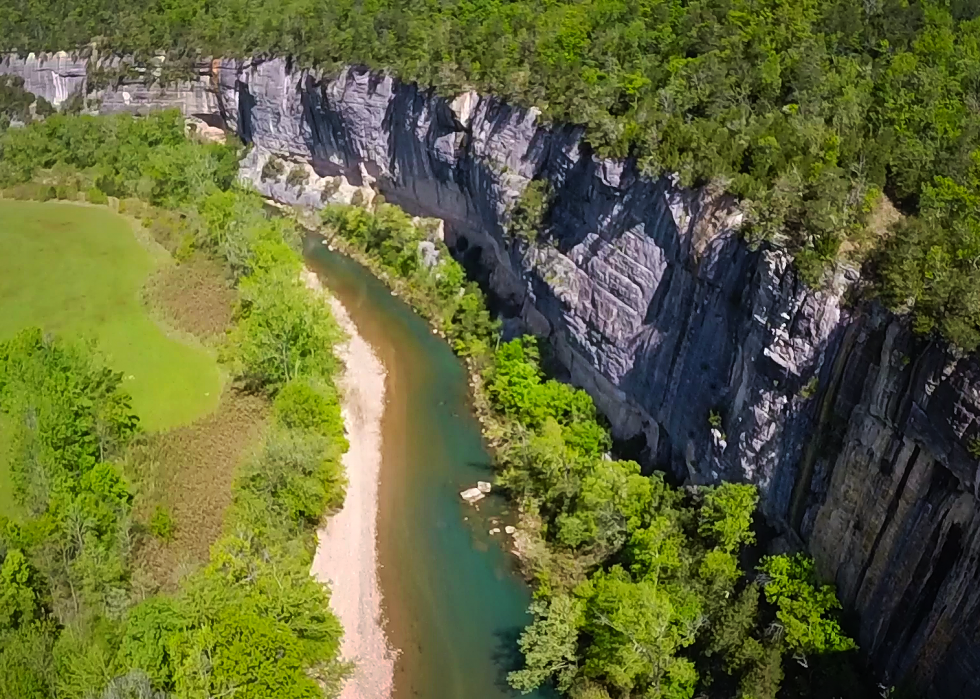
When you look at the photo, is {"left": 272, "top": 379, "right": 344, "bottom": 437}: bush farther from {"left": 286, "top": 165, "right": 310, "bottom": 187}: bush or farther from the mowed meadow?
{"left": 286, "top": 165, "right": 310, "bottom": 187}: bush

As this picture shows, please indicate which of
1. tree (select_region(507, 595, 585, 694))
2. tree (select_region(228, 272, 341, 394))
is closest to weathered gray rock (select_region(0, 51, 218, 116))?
tree (select_region(228, 272, 341, 394))

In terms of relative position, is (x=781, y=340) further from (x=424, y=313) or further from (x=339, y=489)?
→ (x=424, y=313)

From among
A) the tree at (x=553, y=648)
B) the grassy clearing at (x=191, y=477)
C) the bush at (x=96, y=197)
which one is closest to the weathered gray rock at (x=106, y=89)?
the bush at (x=96, y=197)

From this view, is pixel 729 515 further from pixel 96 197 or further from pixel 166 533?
pixel 96 197

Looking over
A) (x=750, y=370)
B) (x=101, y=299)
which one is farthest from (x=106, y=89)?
(x=750, y=370)

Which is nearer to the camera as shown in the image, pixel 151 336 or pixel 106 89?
pixel 151 336

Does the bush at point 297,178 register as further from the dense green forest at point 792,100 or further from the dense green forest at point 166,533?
the dense green forest at point 166,533

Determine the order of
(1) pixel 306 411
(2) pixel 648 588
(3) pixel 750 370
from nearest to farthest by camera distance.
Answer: (2) pixel 648 588, (3) pixel 750 370, (1) pixel 306 411
